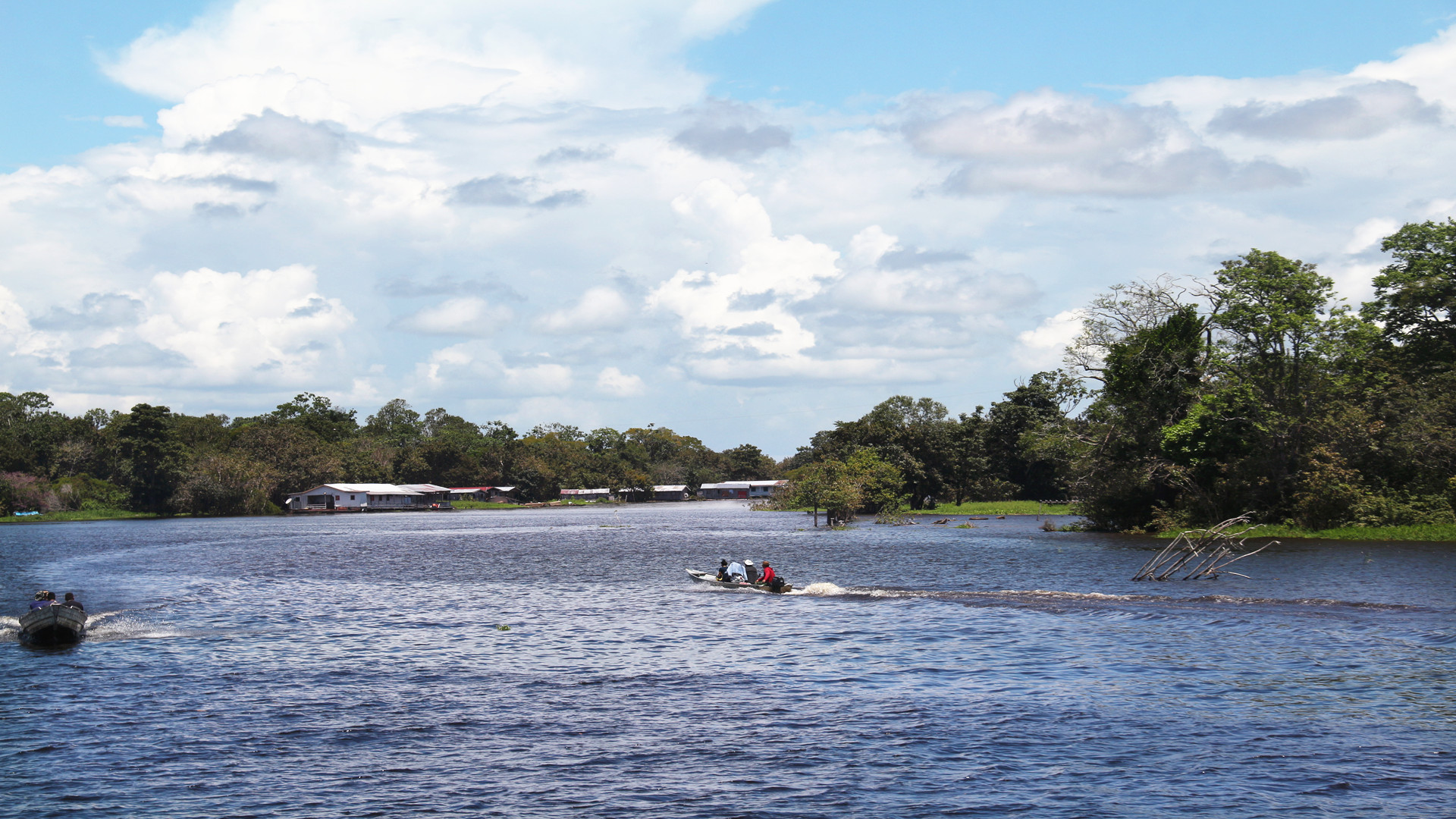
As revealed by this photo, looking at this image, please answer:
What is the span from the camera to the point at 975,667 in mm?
28484

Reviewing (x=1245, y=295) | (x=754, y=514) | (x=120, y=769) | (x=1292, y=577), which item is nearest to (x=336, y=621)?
(x=120, y=769)

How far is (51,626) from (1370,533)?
70.2m

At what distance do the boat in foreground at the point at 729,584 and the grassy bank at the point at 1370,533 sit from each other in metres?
39.3

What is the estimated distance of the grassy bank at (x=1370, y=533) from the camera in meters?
61.3

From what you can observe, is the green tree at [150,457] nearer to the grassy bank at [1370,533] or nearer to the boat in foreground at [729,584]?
the boat in foreground at [729,584]

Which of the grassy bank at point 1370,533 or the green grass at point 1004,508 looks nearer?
the grassy bank at point 1370,533

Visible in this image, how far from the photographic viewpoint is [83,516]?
149 meters

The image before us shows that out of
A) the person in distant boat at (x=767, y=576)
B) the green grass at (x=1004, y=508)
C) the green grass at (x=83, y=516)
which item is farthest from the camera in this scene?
the green grass at (x=83, y=516)

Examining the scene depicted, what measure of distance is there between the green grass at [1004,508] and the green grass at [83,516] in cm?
11816

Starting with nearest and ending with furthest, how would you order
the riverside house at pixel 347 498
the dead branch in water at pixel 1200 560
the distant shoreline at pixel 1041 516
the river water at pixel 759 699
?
the river water at pixel 759 699
the dead branch in water at pixel 1200 560
the distant shoreline at pixel 1041 516
the riverside house at pixel 347 498

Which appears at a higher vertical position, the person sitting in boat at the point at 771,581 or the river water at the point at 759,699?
the person sitting in boat at the point at 771,581

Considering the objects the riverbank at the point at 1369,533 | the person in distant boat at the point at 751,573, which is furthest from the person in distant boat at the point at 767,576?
the riverbank at the point at 1369,533

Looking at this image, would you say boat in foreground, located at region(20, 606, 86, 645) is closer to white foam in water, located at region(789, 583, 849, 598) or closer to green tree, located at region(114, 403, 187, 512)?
white foam in water, located at region(789, 583, 849, 598)

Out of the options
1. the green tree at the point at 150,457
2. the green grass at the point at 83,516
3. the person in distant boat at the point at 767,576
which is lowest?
the person in distant boat at the point at 767,576
